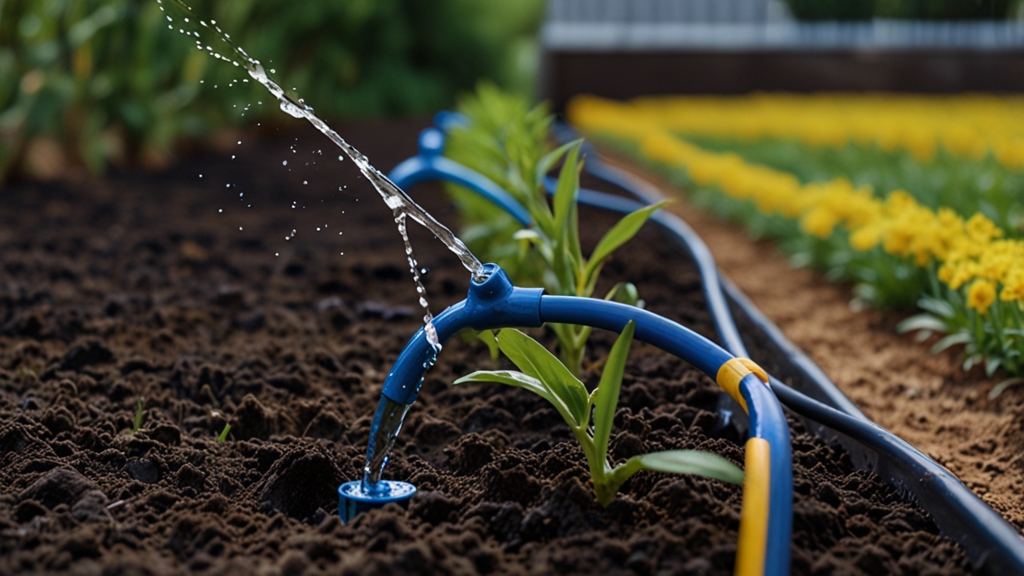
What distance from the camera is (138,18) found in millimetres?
5387

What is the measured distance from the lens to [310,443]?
1.67 metres

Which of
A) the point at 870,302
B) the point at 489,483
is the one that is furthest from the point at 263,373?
the point at 870,302

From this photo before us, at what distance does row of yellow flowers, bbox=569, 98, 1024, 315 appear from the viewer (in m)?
2.11

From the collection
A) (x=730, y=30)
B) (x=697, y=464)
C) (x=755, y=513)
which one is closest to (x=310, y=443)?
(x=697, y=464)

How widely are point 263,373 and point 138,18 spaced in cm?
400

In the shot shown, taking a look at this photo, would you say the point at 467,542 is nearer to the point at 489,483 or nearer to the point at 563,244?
the point at 489,483

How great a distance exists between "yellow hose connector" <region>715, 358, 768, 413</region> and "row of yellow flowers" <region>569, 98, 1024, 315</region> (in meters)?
1.02

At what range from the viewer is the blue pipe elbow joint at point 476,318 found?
1299 mm

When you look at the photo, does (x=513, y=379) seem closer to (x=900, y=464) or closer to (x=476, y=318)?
(x=476, y=318)

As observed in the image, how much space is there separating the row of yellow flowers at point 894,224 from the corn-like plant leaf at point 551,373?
3.55ft

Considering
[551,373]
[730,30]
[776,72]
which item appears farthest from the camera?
[730,30]

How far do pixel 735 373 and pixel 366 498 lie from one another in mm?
529

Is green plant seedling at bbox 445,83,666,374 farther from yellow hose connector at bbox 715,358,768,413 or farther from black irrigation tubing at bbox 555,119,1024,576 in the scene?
yellow hose connector at bbox 715,358,768,413

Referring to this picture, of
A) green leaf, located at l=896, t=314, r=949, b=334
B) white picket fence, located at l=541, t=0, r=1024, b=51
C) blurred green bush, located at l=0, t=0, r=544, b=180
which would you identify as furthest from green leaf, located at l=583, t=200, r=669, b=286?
white picket fence, located at l=541, t=0, r=1024, b=51
